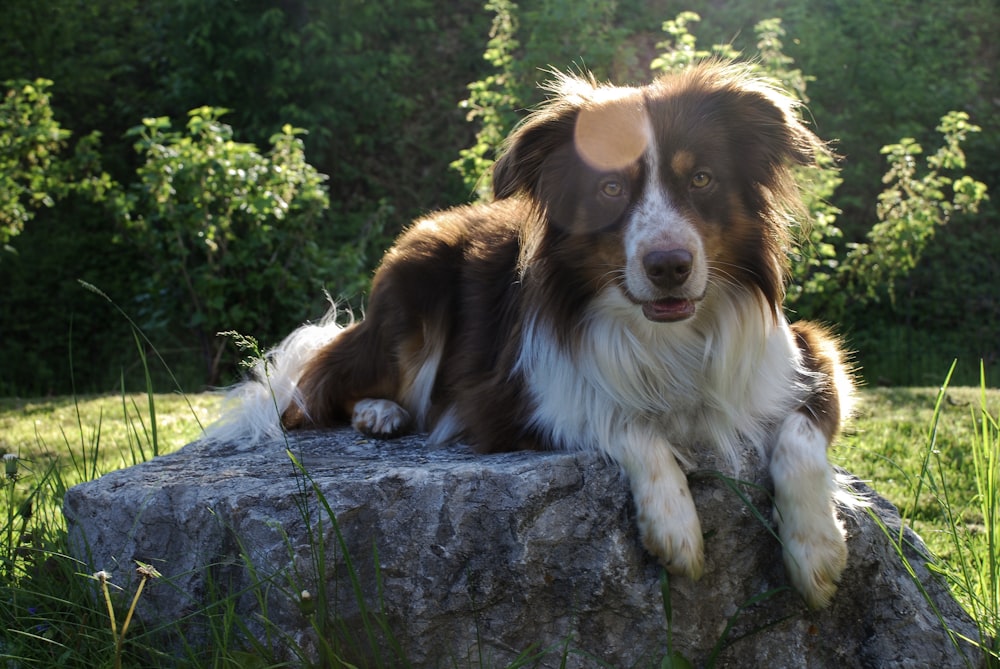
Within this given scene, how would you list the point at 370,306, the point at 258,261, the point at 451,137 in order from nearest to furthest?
the point at 370,306
the point at 258,261
the point at 451,137

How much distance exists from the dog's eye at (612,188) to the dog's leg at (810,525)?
882 mm

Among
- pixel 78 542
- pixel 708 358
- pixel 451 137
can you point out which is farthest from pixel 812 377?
pixel 451 137

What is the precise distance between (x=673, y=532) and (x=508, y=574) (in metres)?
0.45

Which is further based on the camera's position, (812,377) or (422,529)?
(812,377)

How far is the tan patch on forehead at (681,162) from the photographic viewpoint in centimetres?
283

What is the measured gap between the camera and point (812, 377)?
123 inches

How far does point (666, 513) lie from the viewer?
8.58 ft

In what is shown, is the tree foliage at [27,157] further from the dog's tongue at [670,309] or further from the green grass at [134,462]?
the dog's tongue at [670,309]

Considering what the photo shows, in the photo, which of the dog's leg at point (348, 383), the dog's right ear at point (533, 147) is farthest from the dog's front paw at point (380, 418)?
the dog's right ear at point (533, 147)

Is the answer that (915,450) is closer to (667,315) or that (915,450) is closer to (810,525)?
(810,525)

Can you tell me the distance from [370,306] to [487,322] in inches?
25.7

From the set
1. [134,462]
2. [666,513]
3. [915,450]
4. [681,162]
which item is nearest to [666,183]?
[681,162]

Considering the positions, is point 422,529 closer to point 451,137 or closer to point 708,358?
point 708,358

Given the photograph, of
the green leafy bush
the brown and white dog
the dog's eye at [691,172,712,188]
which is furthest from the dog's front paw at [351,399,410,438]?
the green leafy bush
